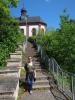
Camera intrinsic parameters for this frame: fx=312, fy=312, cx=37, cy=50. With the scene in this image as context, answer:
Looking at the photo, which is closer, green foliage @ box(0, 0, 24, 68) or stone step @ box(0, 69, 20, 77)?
stone step @ box(0, 69, 20, 77)

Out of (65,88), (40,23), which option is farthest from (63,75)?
(40,23)

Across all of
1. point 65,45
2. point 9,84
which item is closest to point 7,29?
point 65,45

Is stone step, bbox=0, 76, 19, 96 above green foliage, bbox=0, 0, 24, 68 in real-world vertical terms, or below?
below

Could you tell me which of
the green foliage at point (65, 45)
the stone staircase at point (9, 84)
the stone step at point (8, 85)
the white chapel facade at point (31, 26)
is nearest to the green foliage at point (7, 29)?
the green foliage at point (65, 45)

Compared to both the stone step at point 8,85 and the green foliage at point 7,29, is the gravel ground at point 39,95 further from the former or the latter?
the green foliage at point 7,29

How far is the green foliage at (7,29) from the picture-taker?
2446cm

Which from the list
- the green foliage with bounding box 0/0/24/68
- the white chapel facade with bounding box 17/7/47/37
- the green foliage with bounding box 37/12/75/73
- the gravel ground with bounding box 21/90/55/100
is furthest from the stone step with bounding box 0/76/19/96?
the white chapel facade with bounding box 17/7/47/37

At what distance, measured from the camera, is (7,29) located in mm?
26188

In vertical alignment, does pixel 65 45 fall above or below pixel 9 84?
above

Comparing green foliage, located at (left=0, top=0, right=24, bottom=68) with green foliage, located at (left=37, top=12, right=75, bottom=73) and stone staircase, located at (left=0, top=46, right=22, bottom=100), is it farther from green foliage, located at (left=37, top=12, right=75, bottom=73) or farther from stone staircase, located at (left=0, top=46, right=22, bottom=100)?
stone staircase, located at (left=0, top=46, right=22, bottom=100)

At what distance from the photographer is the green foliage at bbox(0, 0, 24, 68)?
80.2ft

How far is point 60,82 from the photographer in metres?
17.0

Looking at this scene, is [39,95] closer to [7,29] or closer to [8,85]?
[8,85]

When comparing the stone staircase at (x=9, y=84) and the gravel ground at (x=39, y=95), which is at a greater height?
the stone staircase at (x=9, y=84)
